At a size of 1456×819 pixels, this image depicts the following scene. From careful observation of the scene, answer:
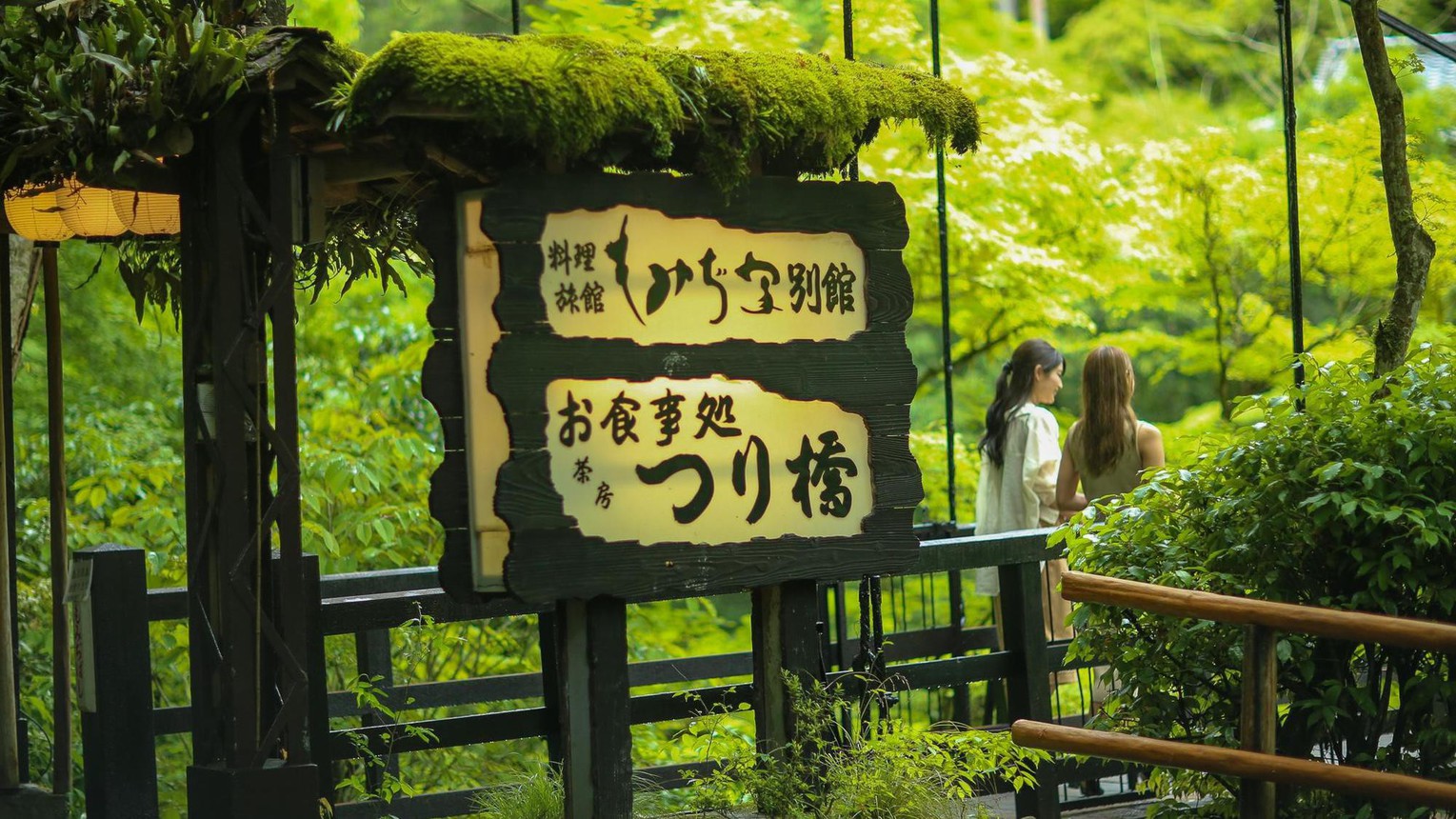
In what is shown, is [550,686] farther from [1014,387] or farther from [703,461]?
[1014,387]

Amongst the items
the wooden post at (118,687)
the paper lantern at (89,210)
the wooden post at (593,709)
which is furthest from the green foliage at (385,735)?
the paper lantern at (89,210)

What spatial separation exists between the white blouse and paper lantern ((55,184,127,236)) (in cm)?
388

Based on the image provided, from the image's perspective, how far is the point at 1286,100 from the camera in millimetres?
5031

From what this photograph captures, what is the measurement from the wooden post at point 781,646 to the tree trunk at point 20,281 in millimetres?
3568

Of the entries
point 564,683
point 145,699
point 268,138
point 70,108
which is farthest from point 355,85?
point 145,699

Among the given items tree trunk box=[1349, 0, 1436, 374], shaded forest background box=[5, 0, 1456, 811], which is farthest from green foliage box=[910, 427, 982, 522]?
tree trunk box=[1349, 0, 1436, 374]

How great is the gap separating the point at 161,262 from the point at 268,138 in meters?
1.76

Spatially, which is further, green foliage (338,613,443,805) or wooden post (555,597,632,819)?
green foliage (338,613,443,805)

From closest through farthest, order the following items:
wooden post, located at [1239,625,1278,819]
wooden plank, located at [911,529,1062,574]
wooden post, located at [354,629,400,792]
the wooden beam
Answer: wooden post, located at [1239,625,1278,819], the wooden beam, wooden plank, located at [911,529,1062,574], wooden post, located at [354,629,400,792]

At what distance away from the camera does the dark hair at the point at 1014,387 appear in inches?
257

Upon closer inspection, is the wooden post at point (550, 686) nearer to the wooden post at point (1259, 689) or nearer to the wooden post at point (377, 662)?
the wooden post at point (377, 662)

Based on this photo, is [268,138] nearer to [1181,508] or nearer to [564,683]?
[564,683]

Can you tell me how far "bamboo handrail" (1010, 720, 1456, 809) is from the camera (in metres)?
3.43

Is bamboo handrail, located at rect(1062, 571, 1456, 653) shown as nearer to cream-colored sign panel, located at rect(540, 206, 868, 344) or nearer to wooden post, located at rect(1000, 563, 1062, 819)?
cream-colored sign panel, located at rect(540, 206, 868, 344)
